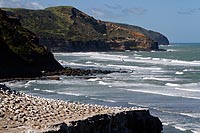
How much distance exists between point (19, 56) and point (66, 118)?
4774cm

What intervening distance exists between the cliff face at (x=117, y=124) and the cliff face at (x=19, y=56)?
3910cm

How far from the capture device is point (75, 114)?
17172mm

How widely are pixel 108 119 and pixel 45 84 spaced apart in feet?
123

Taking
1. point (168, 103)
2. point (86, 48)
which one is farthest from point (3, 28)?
point (86, 48)

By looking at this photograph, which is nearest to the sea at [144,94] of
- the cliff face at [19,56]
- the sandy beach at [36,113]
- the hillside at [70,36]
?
the cliff face at [19,56]

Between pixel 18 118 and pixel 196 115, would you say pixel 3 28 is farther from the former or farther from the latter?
pixel 18 118

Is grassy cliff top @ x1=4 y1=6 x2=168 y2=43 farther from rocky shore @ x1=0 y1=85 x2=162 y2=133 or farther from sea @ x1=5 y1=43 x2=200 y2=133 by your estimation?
rocky shore @ x1=0 y1=85 x2=162 y2=133

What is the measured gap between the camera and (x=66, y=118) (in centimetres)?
→ 1636

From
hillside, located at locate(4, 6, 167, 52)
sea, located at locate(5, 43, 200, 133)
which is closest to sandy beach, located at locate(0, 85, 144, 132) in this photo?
sea, located at locate(5, 43, 200, 133)

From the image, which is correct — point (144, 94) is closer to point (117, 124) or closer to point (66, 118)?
point (117, 124)

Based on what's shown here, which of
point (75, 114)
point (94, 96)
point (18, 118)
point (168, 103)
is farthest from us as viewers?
point (94, 96)

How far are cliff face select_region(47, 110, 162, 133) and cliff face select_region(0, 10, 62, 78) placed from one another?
39.1m

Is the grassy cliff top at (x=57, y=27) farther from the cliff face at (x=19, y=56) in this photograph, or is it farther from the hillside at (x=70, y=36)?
the cliff face at (x=19, y=56)

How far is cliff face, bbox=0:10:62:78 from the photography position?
5897cm
